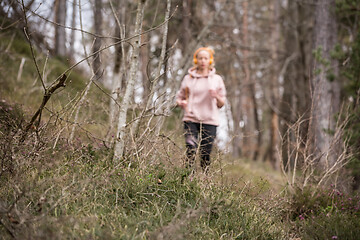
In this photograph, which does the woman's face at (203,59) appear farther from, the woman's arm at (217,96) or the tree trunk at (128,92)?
the tree trunk at (128,92)

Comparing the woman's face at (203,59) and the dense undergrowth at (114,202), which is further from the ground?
the woman's face at (203,59)

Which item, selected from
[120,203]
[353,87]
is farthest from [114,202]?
[353,87]

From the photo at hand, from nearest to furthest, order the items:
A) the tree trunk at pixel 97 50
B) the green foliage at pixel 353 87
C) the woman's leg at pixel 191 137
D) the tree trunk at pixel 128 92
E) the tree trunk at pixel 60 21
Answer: the tree trunk at pixel 97 50, the tree trunk at pixel 128 92, the woman's leg at pixel 191 137, the green foliage at pixel 353 87, the tree trunk at pixel 60 21

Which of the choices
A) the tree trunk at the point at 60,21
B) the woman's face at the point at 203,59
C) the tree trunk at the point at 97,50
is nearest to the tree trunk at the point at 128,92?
the tree trunk at the point at 97,50

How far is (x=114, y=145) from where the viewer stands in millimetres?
3721

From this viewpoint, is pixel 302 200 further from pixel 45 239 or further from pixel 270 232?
pixel 45 239

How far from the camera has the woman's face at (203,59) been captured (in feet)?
14.9

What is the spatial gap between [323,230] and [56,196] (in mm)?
2377

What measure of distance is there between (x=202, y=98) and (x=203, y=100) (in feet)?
0.10

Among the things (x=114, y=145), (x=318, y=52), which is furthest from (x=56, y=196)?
(x=318, y=52)

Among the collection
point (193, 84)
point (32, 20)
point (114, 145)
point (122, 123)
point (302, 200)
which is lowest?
point (302, 200)

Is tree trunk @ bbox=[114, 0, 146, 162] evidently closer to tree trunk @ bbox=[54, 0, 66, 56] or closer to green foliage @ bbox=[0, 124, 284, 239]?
green foliage @ bbox=[0, 124, 284, 239]

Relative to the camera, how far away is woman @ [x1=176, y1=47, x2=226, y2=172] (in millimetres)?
4402

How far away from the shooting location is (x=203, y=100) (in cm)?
452
